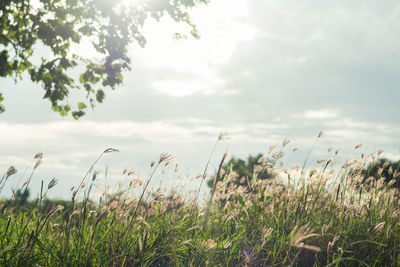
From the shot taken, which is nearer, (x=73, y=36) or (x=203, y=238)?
(x=203, y=238)

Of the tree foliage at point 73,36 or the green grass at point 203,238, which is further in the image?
the tree foliage at point 73,36

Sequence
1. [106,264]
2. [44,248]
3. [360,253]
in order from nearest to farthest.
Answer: [106,264] < [44,248] < [360,253]

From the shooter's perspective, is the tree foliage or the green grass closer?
the green grass

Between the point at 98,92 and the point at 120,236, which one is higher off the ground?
the point at 98,92

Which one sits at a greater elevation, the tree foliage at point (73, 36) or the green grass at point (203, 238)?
the tree foliage at point (73, 36)

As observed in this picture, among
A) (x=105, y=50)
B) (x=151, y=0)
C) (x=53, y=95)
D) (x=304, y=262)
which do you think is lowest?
(x=304, y=262)

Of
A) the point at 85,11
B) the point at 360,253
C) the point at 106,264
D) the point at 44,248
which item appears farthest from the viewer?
the point at 85,11

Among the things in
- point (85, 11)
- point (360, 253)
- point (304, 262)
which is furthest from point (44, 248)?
point (85, 11)

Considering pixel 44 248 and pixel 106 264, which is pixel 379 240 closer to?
pixel 106 264

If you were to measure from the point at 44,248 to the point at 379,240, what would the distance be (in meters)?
3.14

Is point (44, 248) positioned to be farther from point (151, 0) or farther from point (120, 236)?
point (151, 0)

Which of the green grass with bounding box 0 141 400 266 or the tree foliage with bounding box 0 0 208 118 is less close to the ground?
the tree foliage with bounding box 0 0 208 118

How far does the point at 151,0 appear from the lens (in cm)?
995

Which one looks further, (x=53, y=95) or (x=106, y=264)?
(x=53, y=95)
